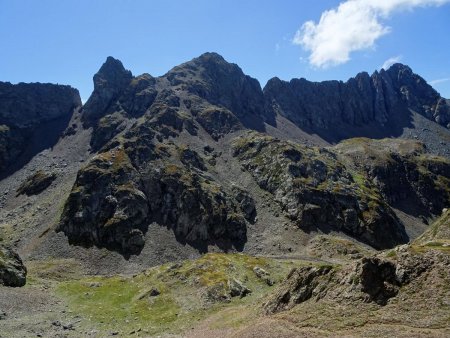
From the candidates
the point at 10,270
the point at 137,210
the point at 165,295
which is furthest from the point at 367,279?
the point at 137,210

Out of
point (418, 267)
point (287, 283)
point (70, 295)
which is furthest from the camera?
point (70, 295)

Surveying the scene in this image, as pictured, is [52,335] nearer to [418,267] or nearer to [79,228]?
[418,267]

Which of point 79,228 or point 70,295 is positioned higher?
point 79,228

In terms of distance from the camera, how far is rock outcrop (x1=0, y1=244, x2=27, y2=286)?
320 feet

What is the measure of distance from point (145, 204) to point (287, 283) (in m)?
131

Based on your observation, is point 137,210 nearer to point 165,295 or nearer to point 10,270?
point 10,270

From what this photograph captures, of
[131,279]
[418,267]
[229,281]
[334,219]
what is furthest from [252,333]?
[334,219]

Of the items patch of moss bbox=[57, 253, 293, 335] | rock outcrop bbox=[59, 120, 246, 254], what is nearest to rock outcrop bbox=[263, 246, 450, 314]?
patch of moss bbox=[57, 253, 293, 335]

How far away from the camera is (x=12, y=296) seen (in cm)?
8381

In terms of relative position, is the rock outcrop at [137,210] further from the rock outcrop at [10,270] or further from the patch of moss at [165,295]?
the rock outcrop at [10,270]

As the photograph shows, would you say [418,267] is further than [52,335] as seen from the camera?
No

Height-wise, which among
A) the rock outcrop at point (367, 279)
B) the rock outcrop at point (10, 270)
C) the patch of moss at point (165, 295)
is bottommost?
the patch of moss at point (165, 295)

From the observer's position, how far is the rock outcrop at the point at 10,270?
9750 cm

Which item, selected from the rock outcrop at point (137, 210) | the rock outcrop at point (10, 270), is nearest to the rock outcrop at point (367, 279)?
the rock outcrop at point (10, 270)
